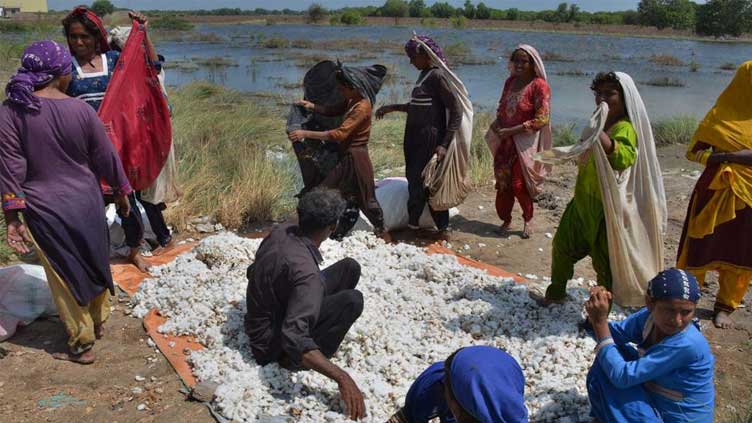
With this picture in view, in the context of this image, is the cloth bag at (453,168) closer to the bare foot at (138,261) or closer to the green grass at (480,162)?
the green grass at (480,162)

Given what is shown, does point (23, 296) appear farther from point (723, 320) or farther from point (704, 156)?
point (723, 320)

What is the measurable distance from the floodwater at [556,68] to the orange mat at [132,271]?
7894 mm

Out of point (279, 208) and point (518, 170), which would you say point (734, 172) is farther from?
point (279, 208)

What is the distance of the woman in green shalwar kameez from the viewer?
3219mm

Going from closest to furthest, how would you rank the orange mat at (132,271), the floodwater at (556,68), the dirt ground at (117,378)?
the dirt ground at (117,378) < the orange mat at (132,271) < the floodwater at (556,68)

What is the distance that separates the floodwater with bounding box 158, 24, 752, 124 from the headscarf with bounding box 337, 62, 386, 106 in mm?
7439

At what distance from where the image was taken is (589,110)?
47.1ft

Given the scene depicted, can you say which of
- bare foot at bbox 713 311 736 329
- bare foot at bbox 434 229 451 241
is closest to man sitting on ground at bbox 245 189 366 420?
bare foot at bbox 434 229 451 241

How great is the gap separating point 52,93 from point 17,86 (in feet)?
0.57

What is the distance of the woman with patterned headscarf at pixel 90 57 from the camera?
12.0ft

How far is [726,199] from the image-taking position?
368 centimetres

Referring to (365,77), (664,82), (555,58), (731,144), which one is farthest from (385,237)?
(555,58)

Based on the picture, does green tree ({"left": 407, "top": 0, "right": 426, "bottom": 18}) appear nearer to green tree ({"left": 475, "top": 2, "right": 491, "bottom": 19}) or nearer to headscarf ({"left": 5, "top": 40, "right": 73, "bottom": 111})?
green tree ({"left": 475, "top": 2, "right": 491, "bottom": 19})

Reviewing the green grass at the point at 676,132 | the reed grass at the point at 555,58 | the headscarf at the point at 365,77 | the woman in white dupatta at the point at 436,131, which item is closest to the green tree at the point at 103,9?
the headscarf at the point at 365,77
